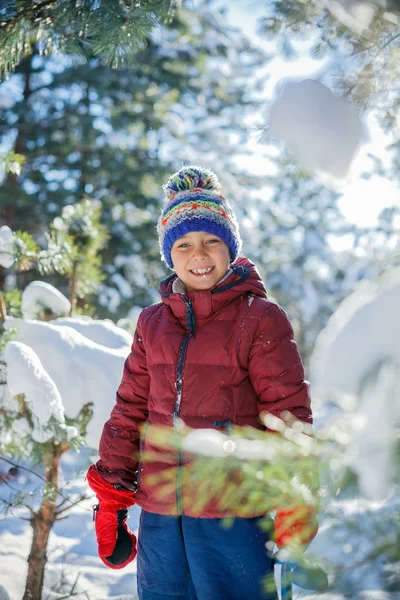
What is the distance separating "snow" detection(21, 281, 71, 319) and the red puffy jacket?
4.17 feet

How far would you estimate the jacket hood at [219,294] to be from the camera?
2.00 m

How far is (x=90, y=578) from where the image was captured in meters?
3.44

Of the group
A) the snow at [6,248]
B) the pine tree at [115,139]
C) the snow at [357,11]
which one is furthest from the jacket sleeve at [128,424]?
the pine tree at [115,139]

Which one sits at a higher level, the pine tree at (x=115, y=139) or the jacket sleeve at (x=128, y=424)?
the pine tree at (x=115, y=139)

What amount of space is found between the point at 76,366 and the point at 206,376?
1087 mm

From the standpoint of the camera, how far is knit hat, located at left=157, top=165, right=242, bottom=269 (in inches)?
84.4

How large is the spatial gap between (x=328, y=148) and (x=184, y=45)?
967 cm

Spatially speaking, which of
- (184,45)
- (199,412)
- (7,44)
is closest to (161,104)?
(184,45)

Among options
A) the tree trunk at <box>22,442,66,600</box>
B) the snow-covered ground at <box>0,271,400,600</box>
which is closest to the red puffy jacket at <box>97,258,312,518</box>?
the snow-covered ground at <box>0,271,400,600</box>

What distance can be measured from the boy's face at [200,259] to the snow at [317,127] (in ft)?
2.74

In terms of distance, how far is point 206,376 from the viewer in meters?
1.88

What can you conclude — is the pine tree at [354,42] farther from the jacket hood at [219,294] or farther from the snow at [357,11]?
the jacket hood at [219,294]

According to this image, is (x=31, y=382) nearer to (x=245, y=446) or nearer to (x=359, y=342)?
(x=245, y=446)

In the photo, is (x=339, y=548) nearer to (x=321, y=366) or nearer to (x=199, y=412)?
(x=321, y=366)
